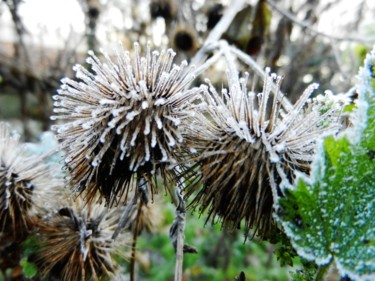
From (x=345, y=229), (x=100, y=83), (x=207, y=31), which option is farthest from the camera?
(x=207, y=31)

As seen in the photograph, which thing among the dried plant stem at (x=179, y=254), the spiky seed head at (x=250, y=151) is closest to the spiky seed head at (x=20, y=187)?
the dried plant stem at (x=179, y=254)

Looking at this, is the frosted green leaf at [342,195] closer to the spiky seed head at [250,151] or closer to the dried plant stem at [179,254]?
the spiky seed head at [250,151]

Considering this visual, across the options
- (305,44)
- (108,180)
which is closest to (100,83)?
(108,180)

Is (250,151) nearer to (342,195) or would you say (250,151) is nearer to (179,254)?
(342,195)

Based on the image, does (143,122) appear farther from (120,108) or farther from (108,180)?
(108,180)

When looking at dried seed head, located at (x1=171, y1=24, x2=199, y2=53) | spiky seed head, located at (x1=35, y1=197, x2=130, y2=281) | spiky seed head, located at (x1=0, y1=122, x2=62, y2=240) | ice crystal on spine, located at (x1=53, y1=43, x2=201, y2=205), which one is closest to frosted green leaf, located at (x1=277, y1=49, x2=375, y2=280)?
ice crystal on spine, located at (x1=53, y1=43, x2=201, y2=205)

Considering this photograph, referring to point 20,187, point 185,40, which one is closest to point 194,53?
point 185,40
